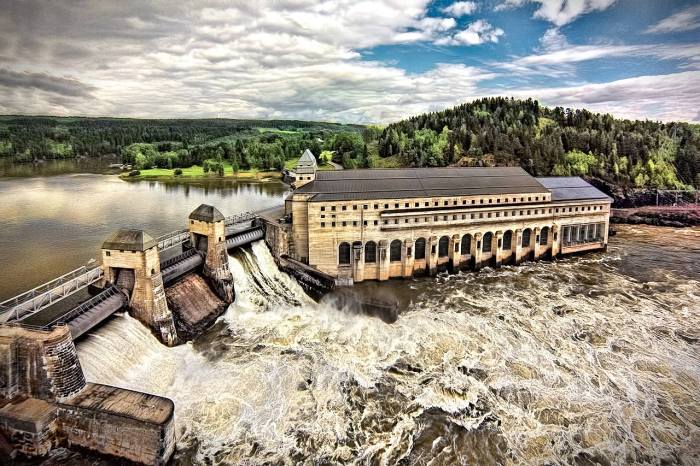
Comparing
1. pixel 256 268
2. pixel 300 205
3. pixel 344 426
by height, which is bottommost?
pixel 344 426

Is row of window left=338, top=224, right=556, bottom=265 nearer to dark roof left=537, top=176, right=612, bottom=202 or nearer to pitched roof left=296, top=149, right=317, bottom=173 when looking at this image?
dark roof left=537, top=176, right=612, bottom=202

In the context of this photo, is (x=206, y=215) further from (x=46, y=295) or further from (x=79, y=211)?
(x=79, y=211)

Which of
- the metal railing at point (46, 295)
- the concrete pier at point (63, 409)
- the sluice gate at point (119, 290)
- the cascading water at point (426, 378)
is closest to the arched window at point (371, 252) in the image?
the cascading water at point (426, 378)

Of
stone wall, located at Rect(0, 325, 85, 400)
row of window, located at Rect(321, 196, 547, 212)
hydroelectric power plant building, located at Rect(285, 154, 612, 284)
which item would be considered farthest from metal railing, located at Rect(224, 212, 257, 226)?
stone wall, located at Rect(0, 325, 85, 400)

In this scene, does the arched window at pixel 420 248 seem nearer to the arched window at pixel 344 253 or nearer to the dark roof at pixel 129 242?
the arched window at pixel 344 253

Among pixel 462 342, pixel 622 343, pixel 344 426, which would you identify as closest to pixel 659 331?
pixel 622 343

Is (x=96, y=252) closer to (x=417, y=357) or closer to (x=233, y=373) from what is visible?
(x=233, y=373)
